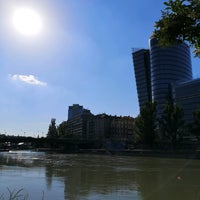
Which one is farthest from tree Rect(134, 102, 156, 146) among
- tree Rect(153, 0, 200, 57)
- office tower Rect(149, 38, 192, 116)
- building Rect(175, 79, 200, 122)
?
tree Rect(153, 0, 200, 57)

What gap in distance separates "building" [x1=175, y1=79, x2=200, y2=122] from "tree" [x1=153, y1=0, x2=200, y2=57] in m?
151

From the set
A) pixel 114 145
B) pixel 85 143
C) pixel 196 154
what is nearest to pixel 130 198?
pixel 196 154

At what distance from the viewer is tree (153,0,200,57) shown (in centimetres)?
629

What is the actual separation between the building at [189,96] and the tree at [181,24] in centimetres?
15148

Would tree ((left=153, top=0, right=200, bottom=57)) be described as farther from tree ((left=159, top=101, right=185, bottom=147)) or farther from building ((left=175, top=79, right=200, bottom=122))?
building ((left=175, top=79, right=200, bottom=122))

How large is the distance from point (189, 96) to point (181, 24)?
15825 centimetres

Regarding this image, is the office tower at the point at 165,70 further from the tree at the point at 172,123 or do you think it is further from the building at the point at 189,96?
the tree at the point at 172,123

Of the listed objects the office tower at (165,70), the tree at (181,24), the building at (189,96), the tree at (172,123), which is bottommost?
the tree at (181,24)

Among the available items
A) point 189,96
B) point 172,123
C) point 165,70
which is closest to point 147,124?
point 172,123

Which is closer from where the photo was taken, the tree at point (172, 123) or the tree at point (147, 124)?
the tree at point (172, 123)

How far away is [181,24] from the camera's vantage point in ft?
21.0

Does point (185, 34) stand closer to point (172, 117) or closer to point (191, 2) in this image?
point (191, 2)

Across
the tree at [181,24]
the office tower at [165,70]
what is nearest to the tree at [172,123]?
the office tower at [165,70]

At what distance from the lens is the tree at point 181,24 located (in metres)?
6.29
